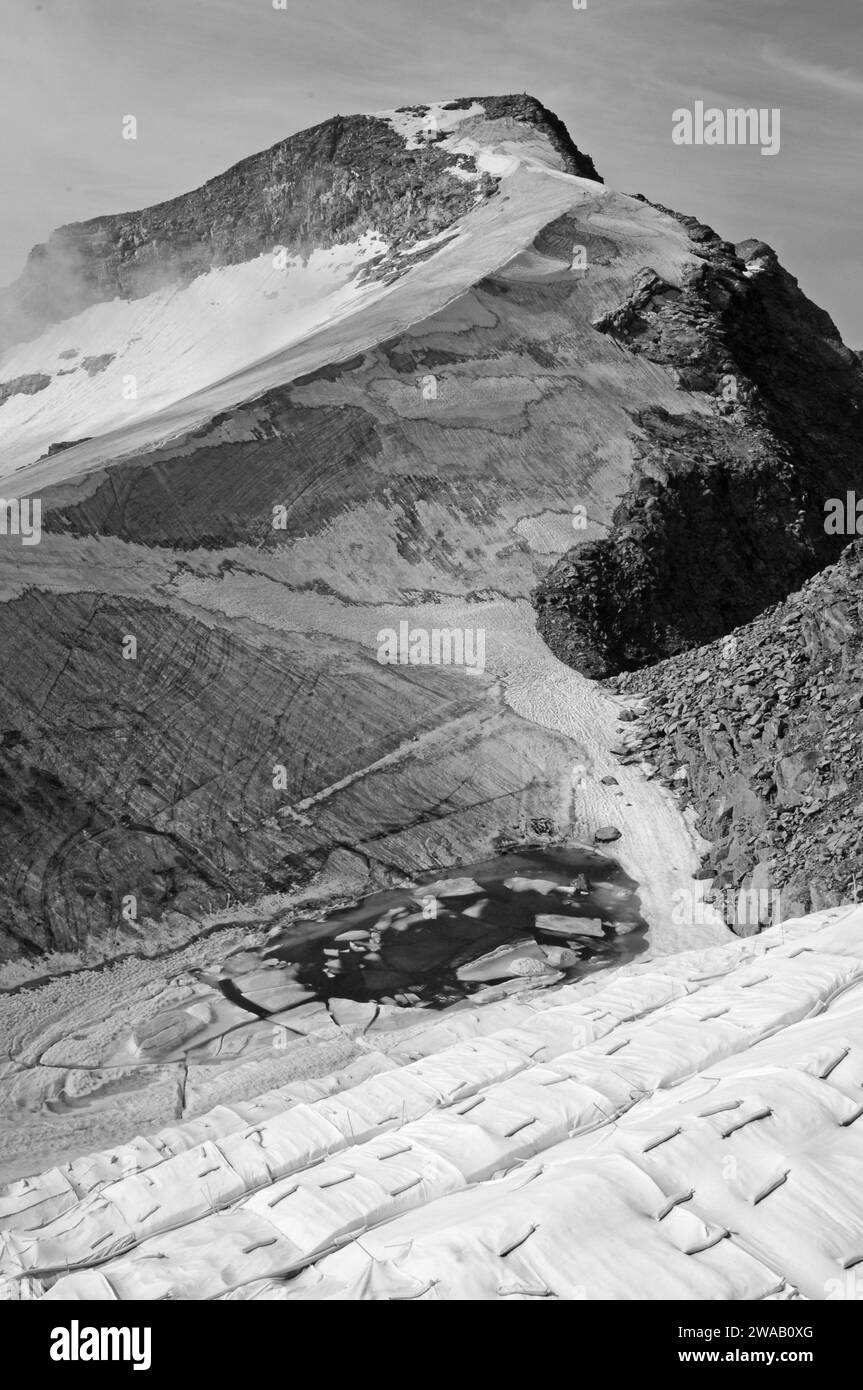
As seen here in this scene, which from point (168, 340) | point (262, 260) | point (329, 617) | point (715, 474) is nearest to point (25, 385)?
point (168, 340)

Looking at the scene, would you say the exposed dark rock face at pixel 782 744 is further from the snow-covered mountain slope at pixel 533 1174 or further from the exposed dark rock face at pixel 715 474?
the exposed dark rock face at pixel 715 474

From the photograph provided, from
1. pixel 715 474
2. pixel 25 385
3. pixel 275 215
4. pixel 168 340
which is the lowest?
pixel 715 474

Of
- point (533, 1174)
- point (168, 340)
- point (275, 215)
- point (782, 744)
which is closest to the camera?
point (533, 1174)

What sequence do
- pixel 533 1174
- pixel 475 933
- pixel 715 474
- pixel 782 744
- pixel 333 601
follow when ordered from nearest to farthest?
pixel 533 1174 → pixel 475 933 → pixel 782 744 → pixel 333 601 → pixel 715 474

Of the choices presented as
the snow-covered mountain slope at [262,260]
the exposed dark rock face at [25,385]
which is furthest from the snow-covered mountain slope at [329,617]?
the exposed dark rock face at [25,385]

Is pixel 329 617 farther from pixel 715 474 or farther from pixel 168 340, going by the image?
pixel 168 340

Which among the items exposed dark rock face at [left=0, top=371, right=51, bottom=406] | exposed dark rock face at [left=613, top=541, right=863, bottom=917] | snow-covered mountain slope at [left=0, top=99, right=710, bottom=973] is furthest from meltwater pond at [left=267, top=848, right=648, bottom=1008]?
exposed dark rock face at [left=0, top=371, right=51, bottom=406]
